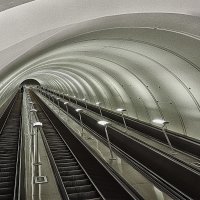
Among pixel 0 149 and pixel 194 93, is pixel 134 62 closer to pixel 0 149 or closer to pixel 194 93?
pixel 194 93

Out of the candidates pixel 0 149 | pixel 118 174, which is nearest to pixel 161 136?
→ pixel 118 174

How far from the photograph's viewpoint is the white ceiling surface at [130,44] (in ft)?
20.3

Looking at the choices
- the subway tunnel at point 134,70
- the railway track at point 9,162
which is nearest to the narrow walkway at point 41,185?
the subway tunnel at point 134,70

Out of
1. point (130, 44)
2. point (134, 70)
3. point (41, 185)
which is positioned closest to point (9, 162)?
point (41, 185)

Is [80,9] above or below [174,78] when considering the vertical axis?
above

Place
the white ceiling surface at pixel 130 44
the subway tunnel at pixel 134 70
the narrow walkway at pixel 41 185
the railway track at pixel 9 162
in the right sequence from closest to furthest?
1. the white ceiling surface at pixel 130 44
2. the subway tunnel at pixel 134 70
3. the narrow walkway at pixel 41 185
4. the railway track at pixel 9 162

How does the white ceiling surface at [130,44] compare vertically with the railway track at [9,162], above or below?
above

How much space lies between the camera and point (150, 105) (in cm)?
1563

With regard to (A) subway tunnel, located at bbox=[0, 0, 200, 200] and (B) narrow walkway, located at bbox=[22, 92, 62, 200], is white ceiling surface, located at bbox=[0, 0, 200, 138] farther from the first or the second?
(B) narrow walkway, located at bbox=[22, 92, 62, 200]

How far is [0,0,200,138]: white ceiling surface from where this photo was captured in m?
6.18

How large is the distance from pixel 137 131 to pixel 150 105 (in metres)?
2.00

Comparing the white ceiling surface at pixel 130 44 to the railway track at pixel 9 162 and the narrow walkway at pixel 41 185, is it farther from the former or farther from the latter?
the railway track at pixel 9 162

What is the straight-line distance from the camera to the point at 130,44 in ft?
39.1

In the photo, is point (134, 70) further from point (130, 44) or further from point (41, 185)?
point (41, 185)
